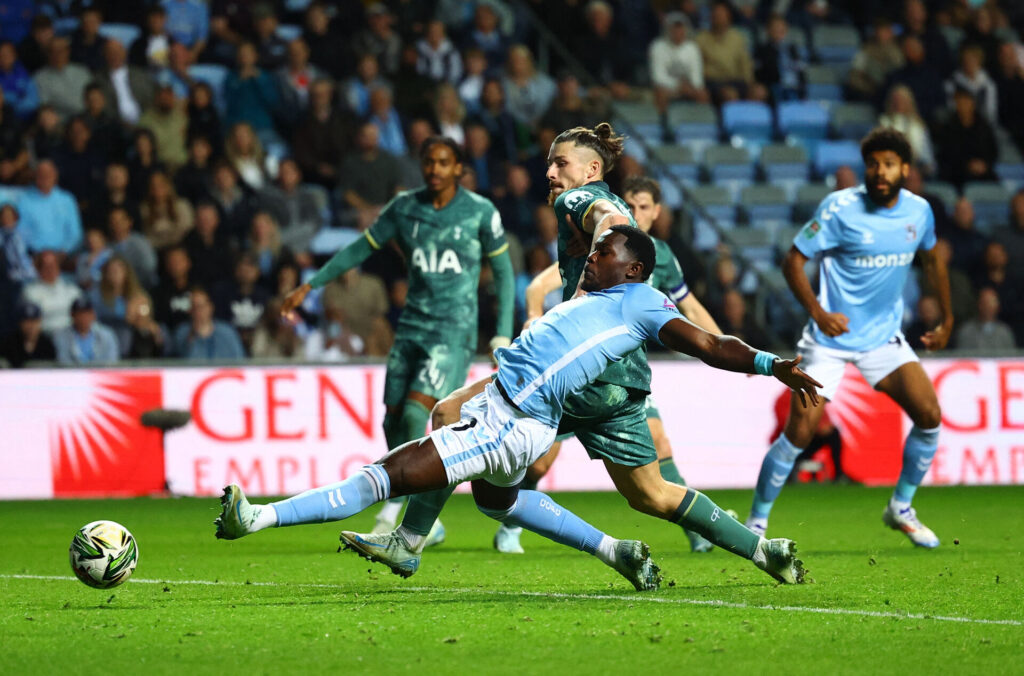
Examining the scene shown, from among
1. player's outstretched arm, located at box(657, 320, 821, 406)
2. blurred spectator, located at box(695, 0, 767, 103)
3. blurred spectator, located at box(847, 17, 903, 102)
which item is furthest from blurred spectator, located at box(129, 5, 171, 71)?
player's outstretched arm, located at box(657, 320, 821, 406)

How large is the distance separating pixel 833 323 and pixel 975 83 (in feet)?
38.2

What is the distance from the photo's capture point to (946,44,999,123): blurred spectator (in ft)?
63.4

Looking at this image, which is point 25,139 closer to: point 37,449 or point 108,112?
point 108,112

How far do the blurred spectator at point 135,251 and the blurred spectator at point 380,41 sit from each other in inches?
153

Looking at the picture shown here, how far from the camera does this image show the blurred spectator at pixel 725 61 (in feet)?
63.0

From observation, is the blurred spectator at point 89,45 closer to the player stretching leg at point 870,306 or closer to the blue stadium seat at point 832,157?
the blue stadium seat at point 832,157

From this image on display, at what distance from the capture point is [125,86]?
54.1 feet

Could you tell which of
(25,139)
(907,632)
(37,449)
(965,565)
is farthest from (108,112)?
(907,632)

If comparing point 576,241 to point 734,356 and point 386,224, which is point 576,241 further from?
point 386,224

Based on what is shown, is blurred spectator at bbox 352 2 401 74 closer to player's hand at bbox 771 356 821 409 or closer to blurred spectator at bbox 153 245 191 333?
blurred spectator at bbox 153 245 191 333

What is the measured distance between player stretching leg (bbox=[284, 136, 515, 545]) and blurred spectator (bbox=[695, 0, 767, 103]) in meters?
10.3

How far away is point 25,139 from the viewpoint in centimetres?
1575

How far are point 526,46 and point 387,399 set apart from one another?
10100 mm

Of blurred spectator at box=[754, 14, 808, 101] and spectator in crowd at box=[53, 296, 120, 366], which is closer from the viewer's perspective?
spectator in crowd at box=[53, 296, 120, 366]
